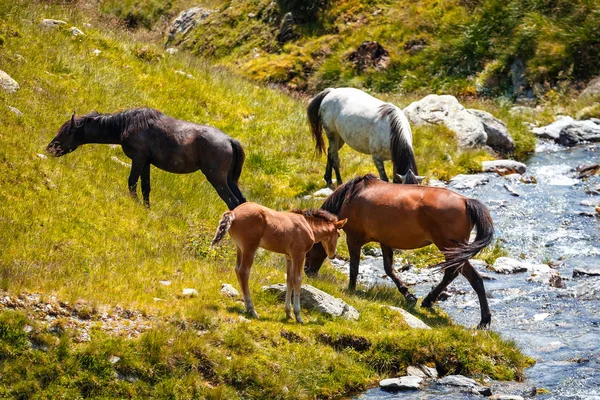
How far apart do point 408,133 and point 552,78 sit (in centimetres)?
1114

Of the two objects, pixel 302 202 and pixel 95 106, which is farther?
pixel 95 106

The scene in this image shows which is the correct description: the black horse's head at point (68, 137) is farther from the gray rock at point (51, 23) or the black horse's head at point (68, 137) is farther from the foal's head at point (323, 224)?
the gray rock at point (51, 23)

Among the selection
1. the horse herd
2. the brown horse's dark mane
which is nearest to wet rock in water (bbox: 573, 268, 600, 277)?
the horse herd

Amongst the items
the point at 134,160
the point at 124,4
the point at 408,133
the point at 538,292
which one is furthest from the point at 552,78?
the point at 124,4

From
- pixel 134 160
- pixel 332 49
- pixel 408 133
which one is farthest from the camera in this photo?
pixel 332 49

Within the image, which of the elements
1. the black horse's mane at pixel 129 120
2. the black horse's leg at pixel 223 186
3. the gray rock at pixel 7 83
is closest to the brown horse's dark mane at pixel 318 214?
the black horse's leg at pixel 223 186

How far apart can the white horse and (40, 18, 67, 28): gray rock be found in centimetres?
722

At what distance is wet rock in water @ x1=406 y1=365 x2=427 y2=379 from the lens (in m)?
9.89

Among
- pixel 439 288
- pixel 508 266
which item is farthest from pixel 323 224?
pixel 508 266

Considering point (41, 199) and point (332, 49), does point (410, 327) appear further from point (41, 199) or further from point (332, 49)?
point (332, 49)

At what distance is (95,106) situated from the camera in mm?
18141

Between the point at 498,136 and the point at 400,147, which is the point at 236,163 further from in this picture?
the point at 498,136

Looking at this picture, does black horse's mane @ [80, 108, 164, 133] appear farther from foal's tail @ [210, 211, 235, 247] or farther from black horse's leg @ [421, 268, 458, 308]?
black horse's leg @ [421, 268, 458, 308]

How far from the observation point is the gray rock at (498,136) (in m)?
21.9
